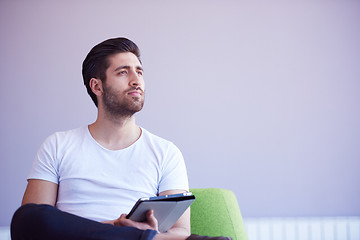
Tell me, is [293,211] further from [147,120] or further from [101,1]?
[101,1]

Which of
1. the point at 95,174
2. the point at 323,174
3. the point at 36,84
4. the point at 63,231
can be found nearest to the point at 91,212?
the point at 95,174

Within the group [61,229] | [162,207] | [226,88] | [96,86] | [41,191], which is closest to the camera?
[61,229]

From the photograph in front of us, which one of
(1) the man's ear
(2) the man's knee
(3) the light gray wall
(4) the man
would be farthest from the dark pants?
(3) the light gray wall

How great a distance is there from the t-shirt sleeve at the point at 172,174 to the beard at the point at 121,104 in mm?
259

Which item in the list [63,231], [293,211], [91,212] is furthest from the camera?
[293,211]

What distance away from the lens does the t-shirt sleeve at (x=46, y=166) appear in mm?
1627

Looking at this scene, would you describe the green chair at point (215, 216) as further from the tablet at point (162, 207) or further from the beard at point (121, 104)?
the beard at point (121, 104)

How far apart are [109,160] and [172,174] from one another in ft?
0.95

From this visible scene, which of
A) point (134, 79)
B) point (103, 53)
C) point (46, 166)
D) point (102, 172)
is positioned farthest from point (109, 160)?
point (103, 53)

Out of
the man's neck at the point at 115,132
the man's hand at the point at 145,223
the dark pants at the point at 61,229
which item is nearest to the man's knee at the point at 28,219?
the dark pants at the point at 61,229

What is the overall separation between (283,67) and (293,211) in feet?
3.67

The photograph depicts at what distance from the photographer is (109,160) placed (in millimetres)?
1694

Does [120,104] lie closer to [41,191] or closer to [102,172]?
[102,172]

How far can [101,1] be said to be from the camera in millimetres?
2969
